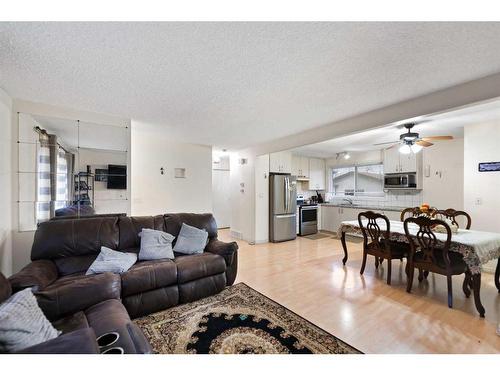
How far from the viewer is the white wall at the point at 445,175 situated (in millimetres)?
4020

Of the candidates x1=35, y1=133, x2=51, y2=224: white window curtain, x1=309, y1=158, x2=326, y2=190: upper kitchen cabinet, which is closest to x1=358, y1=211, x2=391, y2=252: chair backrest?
x1=309, y1=158, x2=326, y2=190: upper kitchen cabinet

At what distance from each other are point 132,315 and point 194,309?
57 cm

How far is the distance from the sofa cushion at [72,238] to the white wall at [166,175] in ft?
5.43

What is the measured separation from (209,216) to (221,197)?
3570 mm

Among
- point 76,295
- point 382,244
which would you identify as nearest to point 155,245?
point 76,295

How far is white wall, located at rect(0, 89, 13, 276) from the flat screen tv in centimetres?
100

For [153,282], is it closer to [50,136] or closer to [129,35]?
[129,35]

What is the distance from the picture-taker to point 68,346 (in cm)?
91

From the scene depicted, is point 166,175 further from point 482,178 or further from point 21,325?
point 482,178

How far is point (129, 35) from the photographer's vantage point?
138 cm

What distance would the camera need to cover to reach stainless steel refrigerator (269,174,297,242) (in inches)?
201

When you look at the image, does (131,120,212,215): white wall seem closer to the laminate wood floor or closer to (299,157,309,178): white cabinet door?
the laminate wood floor

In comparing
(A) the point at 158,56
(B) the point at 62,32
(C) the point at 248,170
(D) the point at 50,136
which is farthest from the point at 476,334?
(D) the point at 50,136

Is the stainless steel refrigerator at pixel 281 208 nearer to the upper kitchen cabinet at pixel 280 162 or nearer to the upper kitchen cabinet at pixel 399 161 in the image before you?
the upper kitchen cabinet at pixel 280 162
